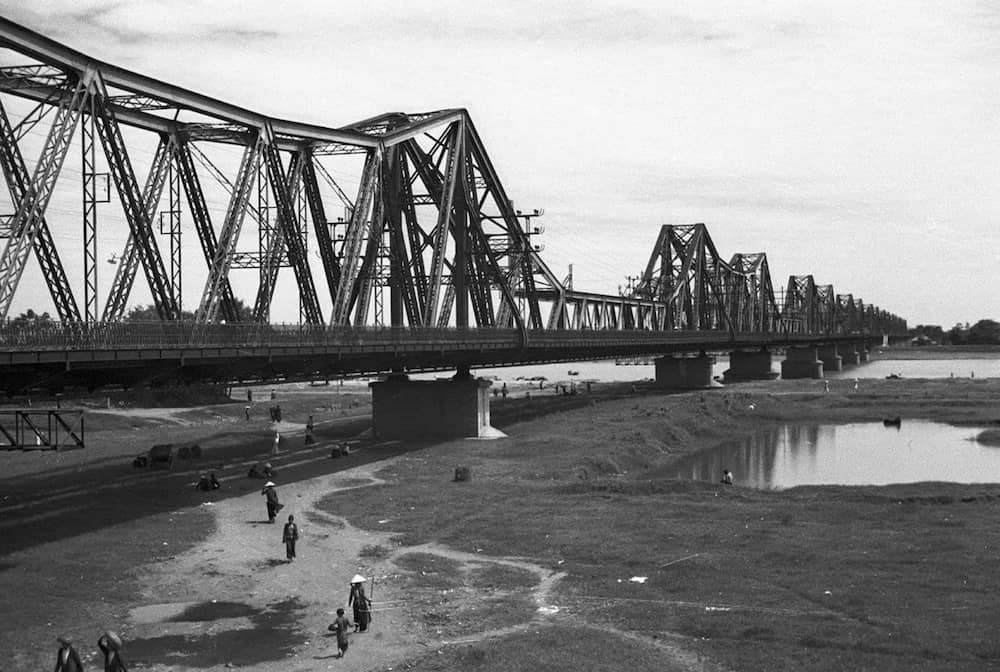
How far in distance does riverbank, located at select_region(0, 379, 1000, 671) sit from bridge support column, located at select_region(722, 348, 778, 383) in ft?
446

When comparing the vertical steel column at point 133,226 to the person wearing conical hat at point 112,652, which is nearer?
the person wearing conical hat at point 112,652

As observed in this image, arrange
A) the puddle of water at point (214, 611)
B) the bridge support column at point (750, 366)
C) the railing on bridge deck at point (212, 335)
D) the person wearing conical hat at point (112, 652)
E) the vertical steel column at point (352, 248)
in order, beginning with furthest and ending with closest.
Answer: the bridge support column at point (750, 366) < the vertical steel column at point (352, 248) < the railing on bridge deck at point (212, 335) < the puddle of water at point (214, 611) < the person wearing conical hat at point (112, 652)

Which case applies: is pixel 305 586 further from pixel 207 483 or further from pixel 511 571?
pixel 207 483

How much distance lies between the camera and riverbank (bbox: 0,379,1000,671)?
24.4 m

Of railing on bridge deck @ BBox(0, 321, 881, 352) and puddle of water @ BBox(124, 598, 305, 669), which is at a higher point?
railing on bridge deck @ BBox(0, 321, 881, 352)

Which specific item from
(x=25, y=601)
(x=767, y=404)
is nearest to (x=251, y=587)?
(x=25, y=601)

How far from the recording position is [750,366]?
630ft

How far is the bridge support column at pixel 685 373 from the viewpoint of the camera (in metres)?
154

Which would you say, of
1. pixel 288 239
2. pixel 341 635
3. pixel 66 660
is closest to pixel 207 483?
pixel 288 239

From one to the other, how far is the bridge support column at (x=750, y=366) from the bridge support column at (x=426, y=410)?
11607 centimetres

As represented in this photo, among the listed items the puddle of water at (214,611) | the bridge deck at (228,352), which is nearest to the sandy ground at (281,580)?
the puddle of water at (214,611)

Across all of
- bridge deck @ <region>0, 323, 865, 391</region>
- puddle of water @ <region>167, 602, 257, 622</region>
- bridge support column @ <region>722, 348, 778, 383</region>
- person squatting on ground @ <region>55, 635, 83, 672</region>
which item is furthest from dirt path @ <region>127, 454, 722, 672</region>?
bridge support column @ <region>722, 348, 778, 383</region>

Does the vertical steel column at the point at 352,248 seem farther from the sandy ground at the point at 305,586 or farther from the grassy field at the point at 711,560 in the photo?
the sandy ground at the point at 305,586

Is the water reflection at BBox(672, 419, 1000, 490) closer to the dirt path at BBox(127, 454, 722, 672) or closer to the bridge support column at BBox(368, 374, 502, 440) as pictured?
the bridge support column at BBox(368, 374, 502, 440)
